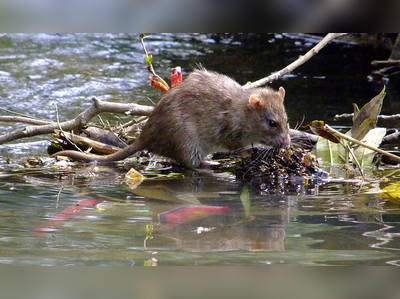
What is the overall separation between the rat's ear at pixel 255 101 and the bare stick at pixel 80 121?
1245 mm

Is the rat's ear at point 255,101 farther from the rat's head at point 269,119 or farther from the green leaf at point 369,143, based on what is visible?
the green leaf at point 369,143

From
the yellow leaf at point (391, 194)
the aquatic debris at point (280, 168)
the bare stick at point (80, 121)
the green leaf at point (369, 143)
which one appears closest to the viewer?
the yellow leaf at point (391, 194)

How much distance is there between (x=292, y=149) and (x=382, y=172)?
0.89 m

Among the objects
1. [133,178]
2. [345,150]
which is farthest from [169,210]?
[345,150]

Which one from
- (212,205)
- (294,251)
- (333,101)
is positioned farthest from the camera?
(333,101)

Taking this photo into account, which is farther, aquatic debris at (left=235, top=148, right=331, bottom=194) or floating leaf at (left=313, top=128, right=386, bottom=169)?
floating leaf at (left=313, top=128, right=386, bottom=169)

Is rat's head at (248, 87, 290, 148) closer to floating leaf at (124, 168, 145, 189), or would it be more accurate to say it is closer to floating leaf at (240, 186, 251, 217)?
floating leaf at (240, 186, 251, 217)

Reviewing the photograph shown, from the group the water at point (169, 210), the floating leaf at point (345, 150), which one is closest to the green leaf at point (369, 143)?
the floating leaf at point (345, 150)

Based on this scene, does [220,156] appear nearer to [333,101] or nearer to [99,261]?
[333,101]

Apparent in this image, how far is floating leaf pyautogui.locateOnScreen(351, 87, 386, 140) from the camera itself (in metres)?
5.51

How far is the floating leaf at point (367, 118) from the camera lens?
5.51 metres

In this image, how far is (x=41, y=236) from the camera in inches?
132

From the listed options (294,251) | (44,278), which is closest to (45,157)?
(294,251)

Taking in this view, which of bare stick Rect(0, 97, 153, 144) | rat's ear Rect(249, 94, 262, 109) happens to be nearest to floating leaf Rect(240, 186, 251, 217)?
rat's ear Rect(249, 94, 262, 109)
